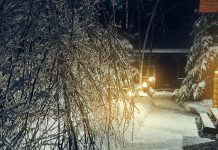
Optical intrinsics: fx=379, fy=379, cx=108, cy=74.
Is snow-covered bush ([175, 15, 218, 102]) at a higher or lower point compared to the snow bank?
higher

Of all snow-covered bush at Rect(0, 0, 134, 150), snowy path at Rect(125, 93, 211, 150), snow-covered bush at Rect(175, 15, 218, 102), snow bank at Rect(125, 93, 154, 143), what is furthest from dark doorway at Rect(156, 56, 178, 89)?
snow-covered bush at Rect(0, 0, 134, 150)

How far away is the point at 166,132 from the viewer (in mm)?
14250

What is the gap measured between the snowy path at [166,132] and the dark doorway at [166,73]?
48.3 ft

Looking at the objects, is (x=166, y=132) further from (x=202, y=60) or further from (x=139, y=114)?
(x=202, y=60)

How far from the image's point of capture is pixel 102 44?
171 inches

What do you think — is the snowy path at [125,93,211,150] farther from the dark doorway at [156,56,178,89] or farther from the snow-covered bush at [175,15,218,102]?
the dark doorway at [156,56,178,89]

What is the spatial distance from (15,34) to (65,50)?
22.7 inches

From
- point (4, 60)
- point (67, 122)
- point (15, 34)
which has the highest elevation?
point (15, 34)

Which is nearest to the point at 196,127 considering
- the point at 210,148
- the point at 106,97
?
the point at 210,148

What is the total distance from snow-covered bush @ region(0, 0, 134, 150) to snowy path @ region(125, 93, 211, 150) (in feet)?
24.1

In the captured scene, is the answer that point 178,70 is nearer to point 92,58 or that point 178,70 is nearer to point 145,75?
point 145,75

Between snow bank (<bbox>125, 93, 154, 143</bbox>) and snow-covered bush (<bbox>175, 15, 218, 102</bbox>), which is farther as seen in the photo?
snow-covered bush (<bbox>175, 15, 218, 102</bbox>)

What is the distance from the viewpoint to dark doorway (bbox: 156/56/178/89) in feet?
113

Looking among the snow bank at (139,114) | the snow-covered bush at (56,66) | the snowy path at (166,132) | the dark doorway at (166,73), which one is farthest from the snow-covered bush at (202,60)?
the snow-covered bush at (56,66)
